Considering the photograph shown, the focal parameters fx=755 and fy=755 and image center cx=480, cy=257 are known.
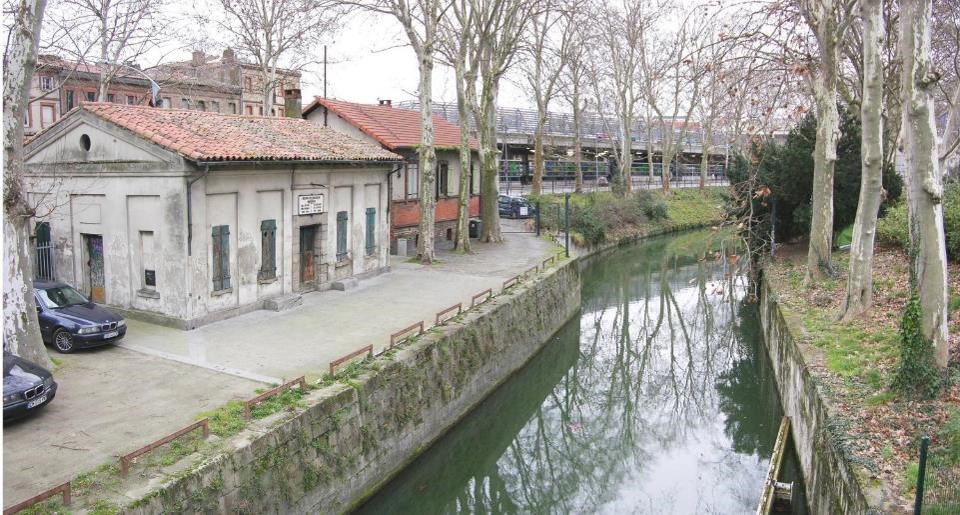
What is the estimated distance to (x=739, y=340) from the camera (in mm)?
23984

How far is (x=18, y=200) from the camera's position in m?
12.1

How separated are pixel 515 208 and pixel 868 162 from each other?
27.1 metres

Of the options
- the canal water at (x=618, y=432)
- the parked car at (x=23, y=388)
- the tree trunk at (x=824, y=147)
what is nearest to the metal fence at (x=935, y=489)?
the canal water at (x=618, y=432)

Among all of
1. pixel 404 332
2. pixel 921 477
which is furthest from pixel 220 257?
pixel 921 477

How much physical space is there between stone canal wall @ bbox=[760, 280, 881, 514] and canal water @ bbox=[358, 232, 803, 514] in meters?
0.90

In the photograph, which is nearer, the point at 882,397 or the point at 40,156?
the point at 882,397

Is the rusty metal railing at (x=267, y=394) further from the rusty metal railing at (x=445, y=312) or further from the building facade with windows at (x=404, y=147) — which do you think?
the building facade with windows at (x=404, y=147)

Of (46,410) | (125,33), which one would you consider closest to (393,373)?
(46,410)

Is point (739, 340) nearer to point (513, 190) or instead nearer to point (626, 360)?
point (626, 360)

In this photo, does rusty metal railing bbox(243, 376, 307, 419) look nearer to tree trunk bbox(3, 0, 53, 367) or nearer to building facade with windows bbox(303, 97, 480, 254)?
tree trunk bbox(3, 0, 53, 367)

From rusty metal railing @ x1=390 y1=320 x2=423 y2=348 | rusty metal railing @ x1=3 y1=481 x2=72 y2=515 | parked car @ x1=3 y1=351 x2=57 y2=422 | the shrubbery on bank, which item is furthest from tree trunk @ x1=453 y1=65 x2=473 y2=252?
rusty metal railing @ x1=3 y1=481 x2=72 y2=515

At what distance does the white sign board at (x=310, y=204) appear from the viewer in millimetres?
19286

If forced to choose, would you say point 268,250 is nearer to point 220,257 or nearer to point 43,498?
point 220,257

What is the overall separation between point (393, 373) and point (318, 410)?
227 centimetres
